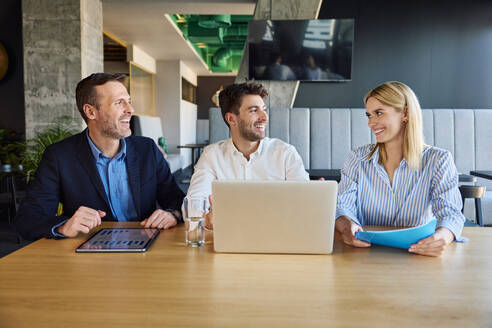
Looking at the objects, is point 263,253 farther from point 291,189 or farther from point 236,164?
point 236,164

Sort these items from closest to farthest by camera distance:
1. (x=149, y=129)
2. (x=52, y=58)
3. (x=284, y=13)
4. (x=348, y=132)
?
1. (x=348, y=132)
2. (x=284, y=13)
3. (x=52, y=58)
4. (x=149, y=129)

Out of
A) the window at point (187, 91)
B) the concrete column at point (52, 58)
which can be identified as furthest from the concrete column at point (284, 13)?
the window at point (187, 91)

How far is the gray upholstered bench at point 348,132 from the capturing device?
3770 millimetres

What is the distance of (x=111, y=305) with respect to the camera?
0.74m

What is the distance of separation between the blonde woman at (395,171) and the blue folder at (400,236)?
351 mm

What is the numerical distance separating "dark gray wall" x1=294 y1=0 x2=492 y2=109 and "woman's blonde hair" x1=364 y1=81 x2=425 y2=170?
2667 millimetres

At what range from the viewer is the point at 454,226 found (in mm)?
1225

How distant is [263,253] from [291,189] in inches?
8.1

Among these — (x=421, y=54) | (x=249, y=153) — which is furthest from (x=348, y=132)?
(x=249, y=153)

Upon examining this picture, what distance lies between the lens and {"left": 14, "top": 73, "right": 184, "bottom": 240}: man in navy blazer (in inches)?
62.4

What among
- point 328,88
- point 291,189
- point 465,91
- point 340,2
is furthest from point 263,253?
point 465,91

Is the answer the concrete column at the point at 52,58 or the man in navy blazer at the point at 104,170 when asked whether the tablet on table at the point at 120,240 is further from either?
the concrete column at the point at 52,58

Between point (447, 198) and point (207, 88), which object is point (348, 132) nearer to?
point (447, 198)

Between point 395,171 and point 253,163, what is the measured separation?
2.30 feet
